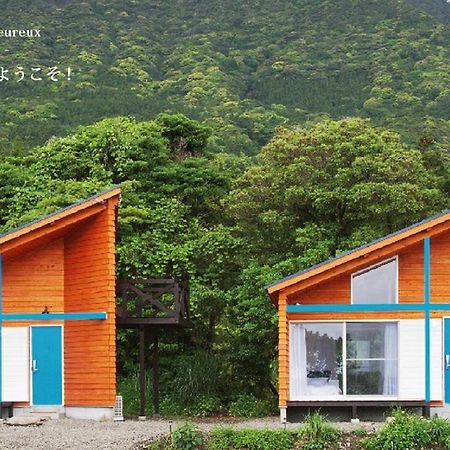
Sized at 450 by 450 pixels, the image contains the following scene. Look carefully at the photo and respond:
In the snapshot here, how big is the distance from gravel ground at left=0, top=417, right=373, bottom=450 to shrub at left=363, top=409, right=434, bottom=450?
1.36m

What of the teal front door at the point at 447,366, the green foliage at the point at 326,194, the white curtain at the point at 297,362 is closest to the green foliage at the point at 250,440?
the white curtain at the point at 297,362

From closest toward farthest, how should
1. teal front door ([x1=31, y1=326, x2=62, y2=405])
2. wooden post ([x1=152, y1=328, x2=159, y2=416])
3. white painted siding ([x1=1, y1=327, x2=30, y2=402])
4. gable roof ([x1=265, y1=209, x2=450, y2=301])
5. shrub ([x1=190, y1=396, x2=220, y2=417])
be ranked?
1. gable roof ([x1=265, y1=209, x2=450, y2=301])
2. white painted siding ([x1=1, y1=327, x2=30, y2=402])
3. teal front door ([x1=31, y1=326, x2=62, y2=405])
4. wooden post ([x1=152, y1=328, x2=159, y2=416])
5. shrub ([x1=190, y1=396, x2=220, y2=417])

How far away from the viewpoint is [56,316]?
2070 centimetres

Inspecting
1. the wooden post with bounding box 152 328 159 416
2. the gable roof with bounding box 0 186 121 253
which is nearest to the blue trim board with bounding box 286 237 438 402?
the wooden post with bounding box 152 328 159 416

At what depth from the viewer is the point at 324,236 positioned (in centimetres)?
Answer: 2536

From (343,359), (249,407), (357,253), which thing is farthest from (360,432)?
(249,407)

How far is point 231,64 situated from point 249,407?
4440 centimetres

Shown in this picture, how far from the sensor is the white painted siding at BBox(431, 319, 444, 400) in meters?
19.5

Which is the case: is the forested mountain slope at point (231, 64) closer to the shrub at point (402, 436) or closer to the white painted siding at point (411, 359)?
the white painted siding at point (411, 359)

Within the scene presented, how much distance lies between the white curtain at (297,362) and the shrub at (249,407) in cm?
320

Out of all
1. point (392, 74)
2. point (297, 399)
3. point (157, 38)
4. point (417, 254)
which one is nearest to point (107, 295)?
point (297, 399)

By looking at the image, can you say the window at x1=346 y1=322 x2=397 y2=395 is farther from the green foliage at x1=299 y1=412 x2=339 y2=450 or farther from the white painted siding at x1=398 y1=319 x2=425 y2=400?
the green foliage at x1=299 y1=412 x2=339 y2=450

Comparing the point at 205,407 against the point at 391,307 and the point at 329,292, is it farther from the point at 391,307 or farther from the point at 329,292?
the point at 391,307

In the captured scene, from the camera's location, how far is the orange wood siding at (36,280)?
2066cm
